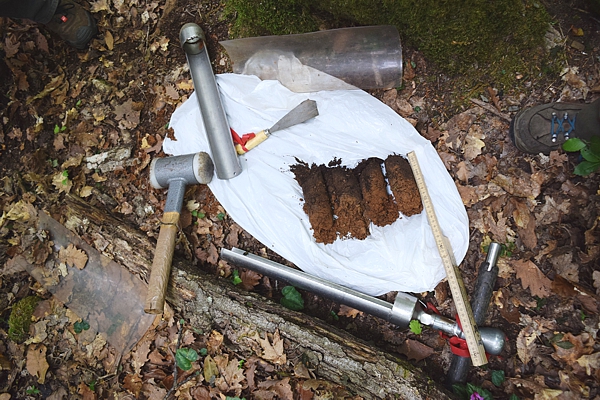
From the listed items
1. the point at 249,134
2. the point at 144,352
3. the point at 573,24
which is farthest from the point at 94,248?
the point at 573,24

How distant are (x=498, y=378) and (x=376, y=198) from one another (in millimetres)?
1531

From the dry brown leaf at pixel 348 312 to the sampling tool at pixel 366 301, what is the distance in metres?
0.15

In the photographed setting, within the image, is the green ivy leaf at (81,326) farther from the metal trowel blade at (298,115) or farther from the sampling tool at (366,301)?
the metal trowel blade at (298,115)

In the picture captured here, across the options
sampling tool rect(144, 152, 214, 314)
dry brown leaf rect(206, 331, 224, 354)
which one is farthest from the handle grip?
dry brown leaf rect(206, 331, 224, 354)

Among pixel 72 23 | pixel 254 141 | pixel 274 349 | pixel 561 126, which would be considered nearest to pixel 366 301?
pixel 274 349

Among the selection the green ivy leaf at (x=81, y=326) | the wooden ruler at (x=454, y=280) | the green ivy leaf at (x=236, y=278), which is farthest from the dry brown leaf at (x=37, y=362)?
the wooden ruler at (x=454, y=280)

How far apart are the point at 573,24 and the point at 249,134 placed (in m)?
2.68

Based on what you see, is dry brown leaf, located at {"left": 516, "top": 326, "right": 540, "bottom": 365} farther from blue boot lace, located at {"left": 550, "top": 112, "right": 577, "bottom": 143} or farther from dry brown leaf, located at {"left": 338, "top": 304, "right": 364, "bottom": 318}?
blue boot lace, located at {"left": 550, "top": 112, "right": 577, "bottom": 143}

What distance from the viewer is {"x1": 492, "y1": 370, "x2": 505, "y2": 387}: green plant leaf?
2.58 meters

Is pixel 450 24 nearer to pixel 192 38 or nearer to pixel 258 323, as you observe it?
pixel 192 38

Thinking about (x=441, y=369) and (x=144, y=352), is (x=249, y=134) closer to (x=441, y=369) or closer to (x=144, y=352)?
(x=144, y=352)

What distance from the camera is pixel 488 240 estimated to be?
2.78 meters

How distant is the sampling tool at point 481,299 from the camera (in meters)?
2.62

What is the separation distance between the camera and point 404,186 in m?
2.78
